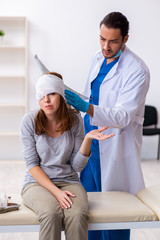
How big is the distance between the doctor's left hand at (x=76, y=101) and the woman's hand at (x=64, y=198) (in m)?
0.42

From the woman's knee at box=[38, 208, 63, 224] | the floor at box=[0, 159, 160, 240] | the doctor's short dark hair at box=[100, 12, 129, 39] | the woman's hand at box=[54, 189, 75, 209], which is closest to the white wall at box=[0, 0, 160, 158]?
the floor at box=[0, 159, 160, 240]

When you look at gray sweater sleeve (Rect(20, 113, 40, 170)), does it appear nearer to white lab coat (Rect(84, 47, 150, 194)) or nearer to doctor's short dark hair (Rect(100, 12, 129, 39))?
white lab coat (Rect(84, 47, 150, 194))

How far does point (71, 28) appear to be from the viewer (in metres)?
5.27

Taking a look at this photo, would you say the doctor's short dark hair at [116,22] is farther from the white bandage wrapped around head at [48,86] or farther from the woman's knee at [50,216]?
the woman's knee at [50,216]

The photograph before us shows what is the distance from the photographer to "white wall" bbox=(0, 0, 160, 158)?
5.20 metres

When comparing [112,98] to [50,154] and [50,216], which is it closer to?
[50,154]

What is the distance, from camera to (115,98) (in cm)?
218

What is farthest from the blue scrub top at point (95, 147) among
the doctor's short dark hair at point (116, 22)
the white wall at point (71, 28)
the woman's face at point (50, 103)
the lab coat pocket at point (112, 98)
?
the white wall at point (71, 28)

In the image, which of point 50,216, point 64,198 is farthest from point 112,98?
point 50,216

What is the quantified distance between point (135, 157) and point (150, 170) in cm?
275

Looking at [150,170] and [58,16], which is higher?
[58,16]

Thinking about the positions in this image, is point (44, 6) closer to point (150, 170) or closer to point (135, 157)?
point (150, 170)

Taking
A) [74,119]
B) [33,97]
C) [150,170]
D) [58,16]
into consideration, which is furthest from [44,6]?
[74,119]

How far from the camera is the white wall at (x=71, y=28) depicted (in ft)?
17.1
